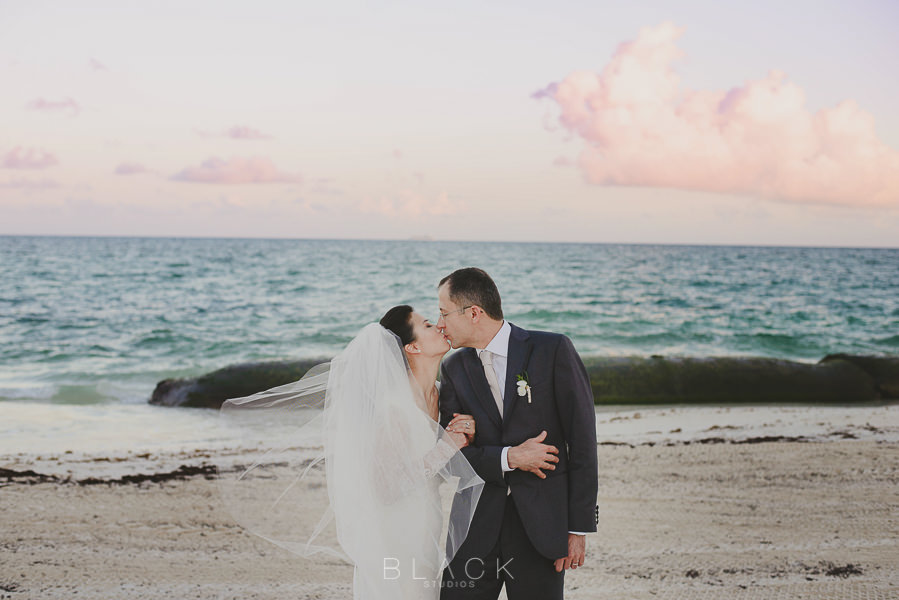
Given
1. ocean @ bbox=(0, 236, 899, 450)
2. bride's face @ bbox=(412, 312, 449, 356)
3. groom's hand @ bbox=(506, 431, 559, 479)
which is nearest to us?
groom's hand @ bbox=(506, 431, 559, 479)

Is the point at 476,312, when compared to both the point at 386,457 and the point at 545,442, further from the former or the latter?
the point at 386,457

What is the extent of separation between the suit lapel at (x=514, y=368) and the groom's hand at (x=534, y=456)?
162 mm

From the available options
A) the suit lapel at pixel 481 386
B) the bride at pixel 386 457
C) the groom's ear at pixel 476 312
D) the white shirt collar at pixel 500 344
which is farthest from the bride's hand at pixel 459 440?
the groom's ear at pixel 476 312

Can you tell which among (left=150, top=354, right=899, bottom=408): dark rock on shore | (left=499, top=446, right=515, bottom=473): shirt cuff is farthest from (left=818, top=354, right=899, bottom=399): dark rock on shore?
(left=499, top=446, right=515, bottom=473): shirt cuff

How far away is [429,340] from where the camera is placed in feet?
Answer: 11.0

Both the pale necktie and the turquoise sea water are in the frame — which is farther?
the turquoise sea water

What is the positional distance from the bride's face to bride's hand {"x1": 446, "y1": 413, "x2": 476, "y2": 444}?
1.24 ft

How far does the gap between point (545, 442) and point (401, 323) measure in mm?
926

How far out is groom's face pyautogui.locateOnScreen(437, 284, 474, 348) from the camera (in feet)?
10.0

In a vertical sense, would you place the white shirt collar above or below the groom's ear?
below

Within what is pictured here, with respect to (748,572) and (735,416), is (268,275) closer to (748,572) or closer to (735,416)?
(735,416)

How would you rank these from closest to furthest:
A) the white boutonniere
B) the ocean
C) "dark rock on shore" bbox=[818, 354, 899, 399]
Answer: the white boutonniere < "dark rock on shore" bbox=[818, 354, 899, 399] < the ocean

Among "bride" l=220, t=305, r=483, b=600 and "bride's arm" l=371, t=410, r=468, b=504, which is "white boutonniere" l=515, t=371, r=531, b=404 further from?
"bride's arm" l=371, t=410, r=468, b=504

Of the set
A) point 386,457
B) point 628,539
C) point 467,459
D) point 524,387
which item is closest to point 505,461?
point 467,459
